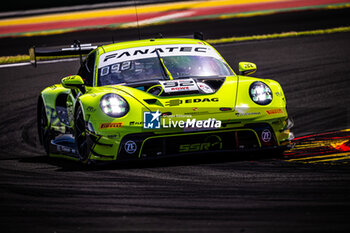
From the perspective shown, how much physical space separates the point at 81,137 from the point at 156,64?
1152mm

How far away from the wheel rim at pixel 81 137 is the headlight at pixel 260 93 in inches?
60.1

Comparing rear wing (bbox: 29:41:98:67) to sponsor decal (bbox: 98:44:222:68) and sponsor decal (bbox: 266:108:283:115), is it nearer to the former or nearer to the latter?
sponsor decal (bbox: 98:44:222:68)

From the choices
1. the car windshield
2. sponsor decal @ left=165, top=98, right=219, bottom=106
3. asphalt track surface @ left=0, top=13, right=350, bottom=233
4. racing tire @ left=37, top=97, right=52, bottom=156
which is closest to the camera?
asphalt track surface @ left=0, top=13, right=350, bottom=233

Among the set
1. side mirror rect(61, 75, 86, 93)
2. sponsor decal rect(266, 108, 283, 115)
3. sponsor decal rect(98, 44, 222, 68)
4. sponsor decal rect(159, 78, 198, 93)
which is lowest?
sponsor decal rect(266, 108, 283, 115)

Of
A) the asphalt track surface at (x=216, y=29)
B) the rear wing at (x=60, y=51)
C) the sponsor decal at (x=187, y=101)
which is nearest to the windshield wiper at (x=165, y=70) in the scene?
the sponsor decal at (x=187, y=101)

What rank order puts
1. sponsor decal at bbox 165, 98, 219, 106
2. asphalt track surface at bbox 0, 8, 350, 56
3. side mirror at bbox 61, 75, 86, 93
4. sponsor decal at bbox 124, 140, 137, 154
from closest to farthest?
sponsor decal at bbox 124, 140, 137, 154
sponsor decal at bbox 165, 98, 219, 106
side mirror at bbox 61, 75, 86, 93
asphalt track surface at bbox 0, 8, 350, 56

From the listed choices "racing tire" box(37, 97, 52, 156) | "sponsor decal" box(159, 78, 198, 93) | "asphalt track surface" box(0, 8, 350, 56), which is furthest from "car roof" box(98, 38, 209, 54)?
"asphalt track surface" box(0, 8, 350, 56)

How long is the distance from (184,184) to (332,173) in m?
1.12

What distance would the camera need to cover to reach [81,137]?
22.7ft

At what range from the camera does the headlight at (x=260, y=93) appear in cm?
671

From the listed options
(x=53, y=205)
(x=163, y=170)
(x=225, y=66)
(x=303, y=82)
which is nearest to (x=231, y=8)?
(x=303, y=82)

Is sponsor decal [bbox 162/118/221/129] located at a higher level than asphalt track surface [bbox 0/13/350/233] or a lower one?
higher

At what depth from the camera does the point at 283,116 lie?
670 centimetres

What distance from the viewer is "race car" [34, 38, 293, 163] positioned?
20.9 ft
